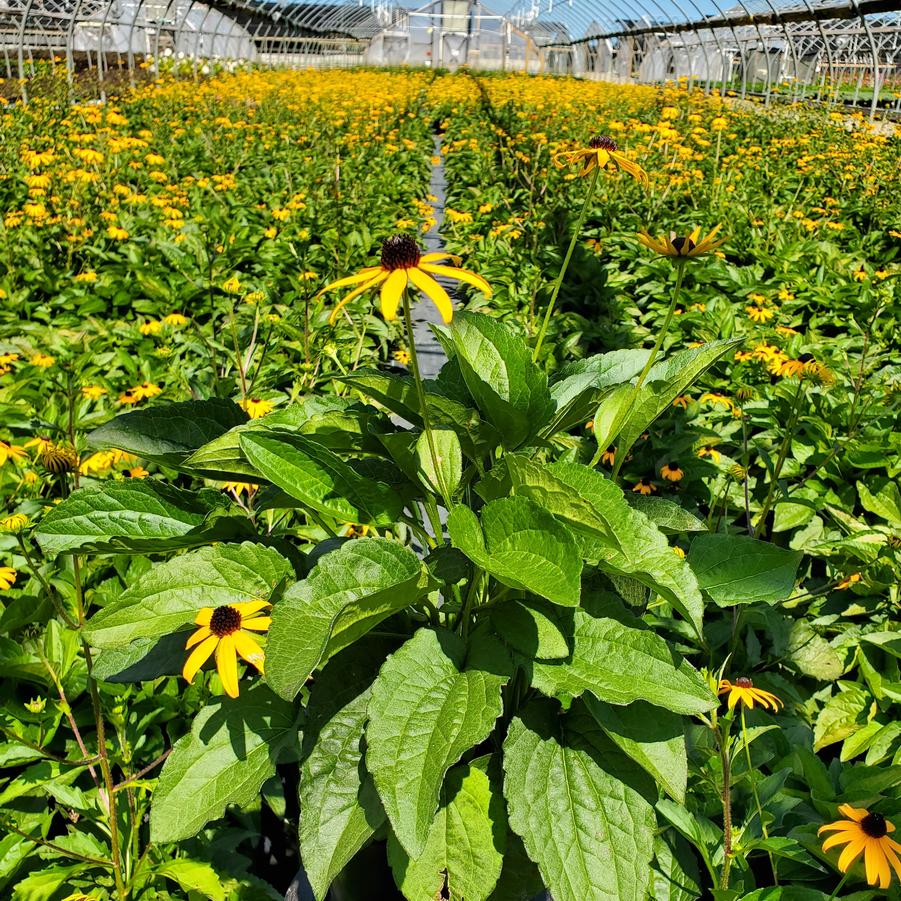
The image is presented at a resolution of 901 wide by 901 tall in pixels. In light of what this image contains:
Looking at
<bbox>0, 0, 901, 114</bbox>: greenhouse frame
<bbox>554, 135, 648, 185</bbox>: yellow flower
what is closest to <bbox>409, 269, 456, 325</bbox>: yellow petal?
<bbox>554, 135, 648, 185</bbox>: yellow flower

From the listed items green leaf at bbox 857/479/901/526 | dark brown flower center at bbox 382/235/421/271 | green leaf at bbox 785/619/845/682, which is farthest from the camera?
green leaf at bbox 857/479/901/526

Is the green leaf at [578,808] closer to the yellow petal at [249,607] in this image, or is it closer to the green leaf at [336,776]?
the green leaf at [336,776]

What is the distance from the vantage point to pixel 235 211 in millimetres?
4926

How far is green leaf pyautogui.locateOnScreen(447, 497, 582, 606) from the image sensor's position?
80cm

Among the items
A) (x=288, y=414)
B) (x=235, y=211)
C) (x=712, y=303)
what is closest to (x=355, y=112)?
(x=235, y=211)

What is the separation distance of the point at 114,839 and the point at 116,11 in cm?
1769

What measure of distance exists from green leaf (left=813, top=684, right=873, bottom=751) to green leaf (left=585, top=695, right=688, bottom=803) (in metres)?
0.92

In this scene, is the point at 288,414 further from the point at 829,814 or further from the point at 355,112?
the point at 355,112

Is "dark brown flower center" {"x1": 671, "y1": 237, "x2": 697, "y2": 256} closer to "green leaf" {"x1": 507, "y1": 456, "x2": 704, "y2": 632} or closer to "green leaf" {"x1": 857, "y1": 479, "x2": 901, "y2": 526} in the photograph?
"green leaf" {"x1": 507, "y1": 456, "x2": 704, "y2": 632}

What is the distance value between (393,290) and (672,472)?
5.29 feet

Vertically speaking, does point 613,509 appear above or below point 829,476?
above

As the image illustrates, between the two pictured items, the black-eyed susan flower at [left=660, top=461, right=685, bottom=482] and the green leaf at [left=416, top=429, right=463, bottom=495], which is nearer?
the green leaf at [left=416, top=429, right=463, bottom=495]

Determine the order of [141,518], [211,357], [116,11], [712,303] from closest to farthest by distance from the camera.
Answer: [141,518], [211,357], [712,303], [116,11]

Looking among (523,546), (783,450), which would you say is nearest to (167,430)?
(523,546)
